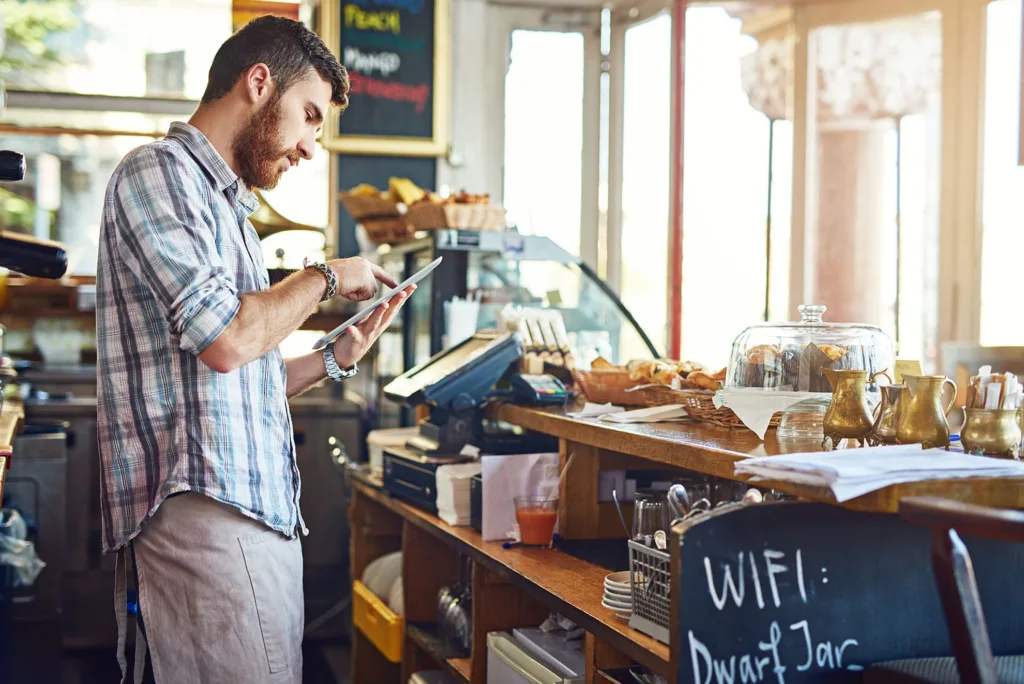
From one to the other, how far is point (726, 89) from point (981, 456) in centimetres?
431

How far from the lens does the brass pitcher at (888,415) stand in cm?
172

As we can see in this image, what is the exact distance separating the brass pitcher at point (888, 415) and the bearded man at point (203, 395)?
2.98 ft

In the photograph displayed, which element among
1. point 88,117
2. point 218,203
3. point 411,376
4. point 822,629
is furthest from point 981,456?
point 88,117

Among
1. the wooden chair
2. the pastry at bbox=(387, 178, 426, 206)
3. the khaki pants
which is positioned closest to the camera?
the wooden chair

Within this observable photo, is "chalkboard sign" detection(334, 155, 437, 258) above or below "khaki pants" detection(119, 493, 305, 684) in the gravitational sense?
above

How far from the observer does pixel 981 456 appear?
5.30ft

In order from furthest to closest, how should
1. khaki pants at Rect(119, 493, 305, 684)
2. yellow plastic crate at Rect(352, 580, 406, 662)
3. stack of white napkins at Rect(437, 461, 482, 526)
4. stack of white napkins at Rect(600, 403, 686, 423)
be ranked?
yellow plastic crate at Rect(352, 580, 406, 662)
stack of white napkins at Rect(437, 461, 482, 526)
stack of white napkins at Rect(600, 403, 686, 423)
khaki pants at Rect(119, 493, 305, 684)

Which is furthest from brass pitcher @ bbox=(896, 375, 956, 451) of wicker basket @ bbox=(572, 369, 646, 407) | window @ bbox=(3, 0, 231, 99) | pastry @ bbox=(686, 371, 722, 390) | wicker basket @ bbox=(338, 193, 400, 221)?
window @ bbox=(3, 0, 231, 99)

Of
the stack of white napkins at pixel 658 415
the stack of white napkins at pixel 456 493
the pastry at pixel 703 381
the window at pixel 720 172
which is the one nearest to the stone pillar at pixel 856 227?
the window at pixel 720 172

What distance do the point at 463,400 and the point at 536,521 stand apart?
459 millimetres

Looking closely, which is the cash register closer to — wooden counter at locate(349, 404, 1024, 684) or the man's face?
wooden counter at locate(349, 404, 1024, 684)

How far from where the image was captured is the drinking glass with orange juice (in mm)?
2561

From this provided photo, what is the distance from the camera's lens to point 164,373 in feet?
6.10

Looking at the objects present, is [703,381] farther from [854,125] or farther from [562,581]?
[854,125]
